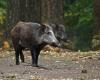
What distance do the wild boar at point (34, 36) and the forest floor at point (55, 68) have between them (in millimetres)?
530

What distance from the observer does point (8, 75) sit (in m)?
11.7

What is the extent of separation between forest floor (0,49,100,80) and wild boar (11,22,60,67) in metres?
Result: 0.53

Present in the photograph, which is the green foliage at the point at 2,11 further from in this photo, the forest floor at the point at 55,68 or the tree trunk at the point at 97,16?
the forest floor at the point at 55,68

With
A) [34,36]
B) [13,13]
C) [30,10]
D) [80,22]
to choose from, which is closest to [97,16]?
[30,10]

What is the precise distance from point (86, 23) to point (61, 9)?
27.0 ft

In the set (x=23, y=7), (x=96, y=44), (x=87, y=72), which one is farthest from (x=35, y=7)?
(x=87, y=72)

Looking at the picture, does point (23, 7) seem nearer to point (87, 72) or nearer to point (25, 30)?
point (25, 30)

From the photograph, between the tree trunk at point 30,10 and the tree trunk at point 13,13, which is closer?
the tree trunk at point 30,10

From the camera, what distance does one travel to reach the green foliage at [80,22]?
97.7 ft

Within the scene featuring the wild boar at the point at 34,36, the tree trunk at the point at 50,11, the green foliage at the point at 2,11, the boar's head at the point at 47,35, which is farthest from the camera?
the green foliage at the point at 2,11

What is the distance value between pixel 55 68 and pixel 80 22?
1648cm

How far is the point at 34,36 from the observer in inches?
547

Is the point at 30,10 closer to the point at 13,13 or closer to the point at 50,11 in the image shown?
the point at 13,13

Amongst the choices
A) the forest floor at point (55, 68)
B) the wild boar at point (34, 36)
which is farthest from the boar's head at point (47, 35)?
the forest floor at point (55, 68)
